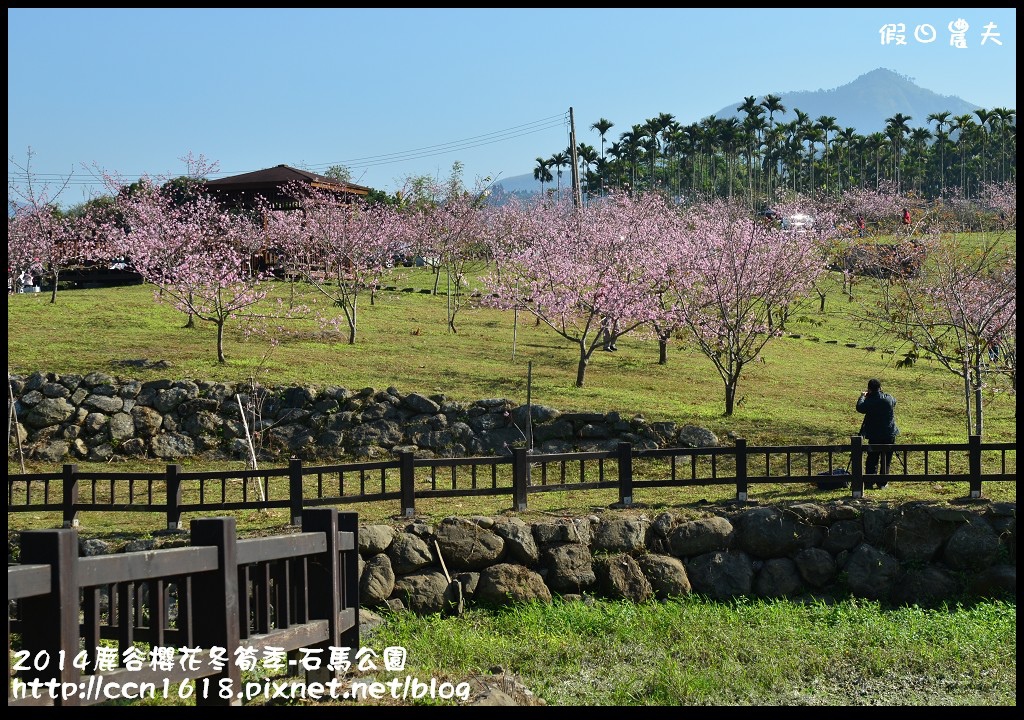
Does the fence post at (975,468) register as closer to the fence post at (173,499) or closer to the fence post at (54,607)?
the fence post at (173,499)

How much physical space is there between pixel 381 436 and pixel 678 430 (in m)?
5.53

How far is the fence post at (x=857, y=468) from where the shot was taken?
541 inches

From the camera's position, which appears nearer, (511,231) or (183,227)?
(183,227)

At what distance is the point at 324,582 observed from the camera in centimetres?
650

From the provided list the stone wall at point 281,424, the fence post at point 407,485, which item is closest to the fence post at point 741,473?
the stone wall at point 281,424

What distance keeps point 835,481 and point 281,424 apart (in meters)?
10.4

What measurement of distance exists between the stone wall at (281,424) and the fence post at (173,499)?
14.8ft

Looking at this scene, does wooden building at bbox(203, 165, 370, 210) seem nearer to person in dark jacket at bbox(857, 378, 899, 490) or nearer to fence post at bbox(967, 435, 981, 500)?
person in dark jacket at bbox(857, 378, 899, 490)

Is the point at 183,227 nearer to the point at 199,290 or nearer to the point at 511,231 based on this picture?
the point at 199,290

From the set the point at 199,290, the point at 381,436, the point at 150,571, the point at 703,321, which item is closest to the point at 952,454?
the point at 703,321

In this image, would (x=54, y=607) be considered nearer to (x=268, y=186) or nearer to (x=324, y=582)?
(x=324, y=582)

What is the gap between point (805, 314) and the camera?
1483 inches

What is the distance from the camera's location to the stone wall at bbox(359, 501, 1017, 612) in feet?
40.6

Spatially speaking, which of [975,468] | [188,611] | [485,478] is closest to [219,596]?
[188,611]
